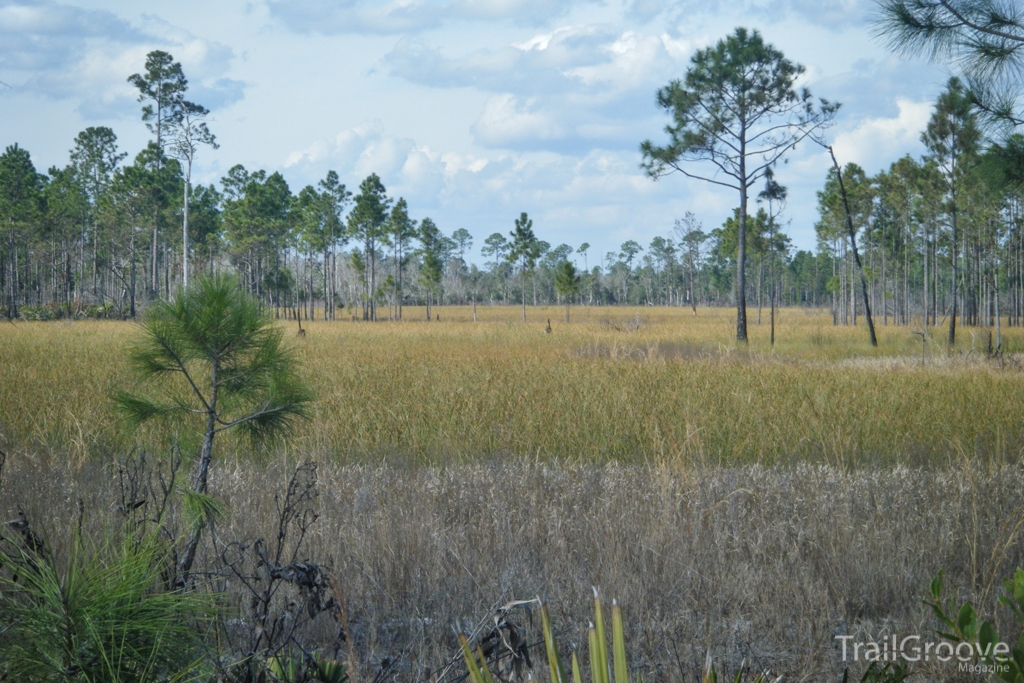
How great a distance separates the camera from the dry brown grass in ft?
9.23

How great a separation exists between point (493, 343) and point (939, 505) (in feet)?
49.3

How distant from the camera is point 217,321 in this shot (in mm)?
2904

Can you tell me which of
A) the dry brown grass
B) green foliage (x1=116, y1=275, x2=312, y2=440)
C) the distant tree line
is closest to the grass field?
the dry brown grass

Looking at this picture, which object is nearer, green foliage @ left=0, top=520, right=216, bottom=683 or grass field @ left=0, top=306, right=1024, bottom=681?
green foliage @ left=0, top=520, right=216, bottom=683

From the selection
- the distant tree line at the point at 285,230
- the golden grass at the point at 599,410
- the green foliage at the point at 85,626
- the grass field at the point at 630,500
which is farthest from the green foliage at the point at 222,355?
the distant tree line at the point at 285,230

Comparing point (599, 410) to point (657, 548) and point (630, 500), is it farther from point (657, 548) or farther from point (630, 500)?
point (657, 548)

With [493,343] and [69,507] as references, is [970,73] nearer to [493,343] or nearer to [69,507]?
[69,507]

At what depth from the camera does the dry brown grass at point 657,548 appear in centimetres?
281

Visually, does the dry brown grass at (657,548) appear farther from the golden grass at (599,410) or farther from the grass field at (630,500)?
the golden grass at (599,410)

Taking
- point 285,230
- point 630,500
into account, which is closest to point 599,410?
point 630,500

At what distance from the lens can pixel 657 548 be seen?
3477mm

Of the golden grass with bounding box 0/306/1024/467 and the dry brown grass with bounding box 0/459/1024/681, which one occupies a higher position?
the golden grass with bounding box 0/306/1024/467

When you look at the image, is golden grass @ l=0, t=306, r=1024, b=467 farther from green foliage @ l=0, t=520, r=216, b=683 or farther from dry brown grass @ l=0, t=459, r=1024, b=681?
green foliage @ l=0, t=520, r=216, b=683

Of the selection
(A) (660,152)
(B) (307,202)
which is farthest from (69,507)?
(B) (307,202)
